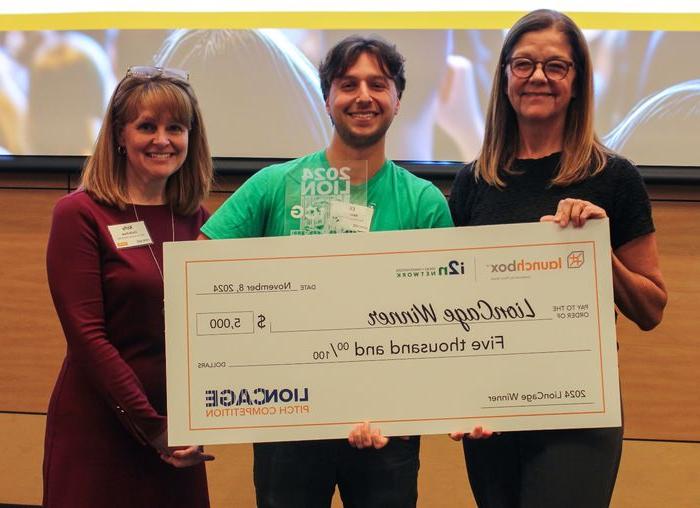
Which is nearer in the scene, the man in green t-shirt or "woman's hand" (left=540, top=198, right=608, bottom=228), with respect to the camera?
"woman's hand" (left=540, top=198, right=608, bottom=228)

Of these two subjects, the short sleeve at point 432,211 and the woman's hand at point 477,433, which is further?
the short sleeve at point 432,211

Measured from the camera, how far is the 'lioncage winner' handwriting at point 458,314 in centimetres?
161

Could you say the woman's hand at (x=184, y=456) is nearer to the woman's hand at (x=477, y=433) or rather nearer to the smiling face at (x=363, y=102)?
the woman's hand at (x=477, y=433)

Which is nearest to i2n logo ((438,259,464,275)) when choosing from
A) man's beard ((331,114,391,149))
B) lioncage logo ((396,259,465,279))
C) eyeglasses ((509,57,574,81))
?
lioncage logo ((396,259,465,279))

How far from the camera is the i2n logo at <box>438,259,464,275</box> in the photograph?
162 cm

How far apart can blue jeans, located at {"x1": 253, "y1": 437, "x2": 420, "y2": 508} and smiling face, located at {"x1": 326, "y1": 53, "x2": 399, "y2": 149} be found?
69 cm

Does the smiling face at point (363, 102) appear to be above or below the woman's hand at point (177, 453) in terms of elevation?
above

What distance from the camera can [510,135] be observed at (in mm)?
1717

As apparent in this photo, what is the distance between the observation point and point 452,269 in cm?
163

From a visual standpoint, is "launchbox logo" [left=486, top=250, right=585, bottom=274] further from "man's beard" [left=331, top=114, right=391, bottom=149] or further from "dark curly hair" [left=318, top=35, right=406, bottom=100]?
"dark curly hair" [left=318, top=35, right=406, bottom=100]

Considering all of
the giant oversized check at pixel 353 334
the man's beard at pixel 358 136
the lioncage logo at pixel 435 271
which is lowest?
the giant oversized check at pixel 353 334

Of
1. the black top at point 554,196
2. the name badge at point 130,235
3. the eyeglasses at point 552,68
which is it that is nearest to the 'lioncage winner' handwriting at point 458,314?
the black top at point 554,196
